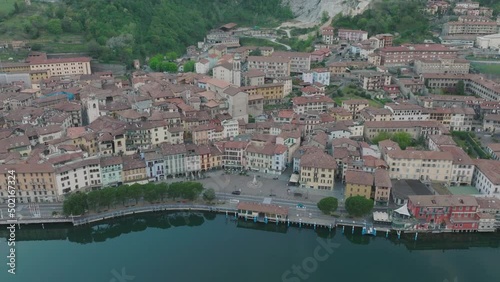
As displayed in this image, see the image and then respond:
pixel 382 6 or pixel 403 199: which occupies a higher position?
pixel 382 6

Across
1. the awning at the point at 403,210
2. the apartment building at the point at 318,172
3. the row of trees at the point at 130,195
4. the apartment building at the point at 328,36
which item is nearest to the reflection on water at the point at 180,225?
the row of trees at the point at 130,195

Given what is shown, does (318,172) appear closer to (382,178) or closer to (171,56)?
(382,178)

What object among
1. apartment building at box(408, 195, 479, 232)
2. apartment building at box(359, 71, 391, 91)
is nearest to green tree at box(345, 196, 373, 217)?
apartment building at box(408, 195, 479, 232)

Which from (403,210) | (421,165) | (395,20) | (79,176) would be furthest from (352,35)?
(79,176)

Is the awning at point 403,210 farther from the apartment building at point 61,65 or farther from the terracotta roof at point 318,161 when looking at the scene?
the apartment building at point 61,65

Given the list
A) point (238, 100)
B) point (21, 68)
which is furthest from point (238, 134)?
point (21, 68)

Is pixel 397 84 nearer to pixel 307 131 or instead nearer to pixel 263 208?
pixel 307 131

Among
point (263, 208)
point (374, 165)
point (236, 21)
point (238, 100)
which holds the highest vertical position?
point (236, 21)
